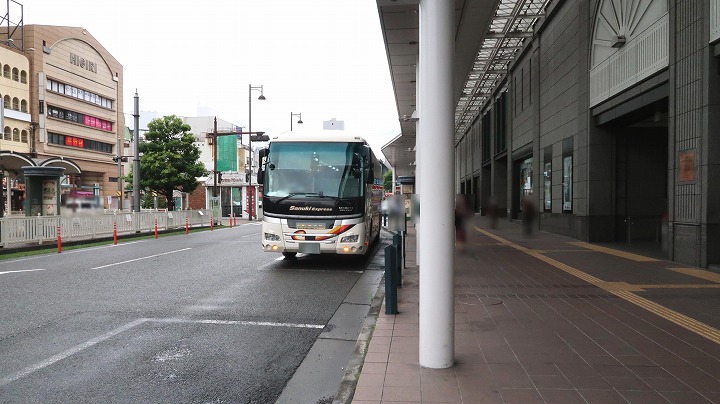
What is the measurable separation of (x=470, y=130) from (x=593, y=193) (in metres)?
28.0

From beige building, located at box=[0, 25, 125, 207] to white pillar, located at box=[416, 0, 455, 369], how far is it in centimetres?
4001

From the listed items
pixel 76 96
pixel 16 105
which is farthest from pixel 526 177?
pixel 76 96

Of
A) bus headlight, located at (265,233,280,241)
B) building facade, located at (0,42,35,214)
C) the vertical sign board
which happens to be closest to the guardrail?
bus headlight, located at (265,233,280,241)

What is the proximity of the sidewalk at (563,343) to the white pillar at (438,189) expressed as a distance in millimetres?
380

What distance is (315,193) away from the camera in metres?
11.0

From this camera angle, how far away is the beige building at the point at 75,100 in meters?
42.9

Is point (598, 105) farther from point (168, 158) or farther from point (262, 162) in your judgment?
point (168, 158)

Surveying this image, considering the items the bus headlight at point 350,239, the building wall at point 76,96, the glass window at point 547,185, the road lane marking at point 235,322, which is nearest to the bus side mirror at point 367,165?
the bus headlight at point 350,239

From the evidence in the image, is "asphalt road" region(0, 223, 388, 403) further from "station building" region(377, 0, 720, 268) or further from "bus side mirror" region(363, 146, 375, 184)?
"station building" region(377, 0, 720, 268)

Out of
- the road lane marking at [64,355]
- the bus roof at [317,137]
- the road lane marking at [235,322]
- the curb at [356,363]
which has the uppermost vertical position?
the bus roof at [317,137]

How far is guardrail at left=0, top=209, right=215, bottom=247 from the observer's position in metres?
15.8

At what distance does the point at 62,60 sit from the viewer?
46312mm

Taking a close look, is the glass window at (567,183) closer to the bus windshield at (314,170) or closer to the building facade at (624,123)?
the building facade at (624,123)

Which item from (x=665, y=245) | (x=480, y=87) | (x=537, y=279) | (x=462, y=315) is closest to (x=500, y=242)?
(x=665, y=245)
